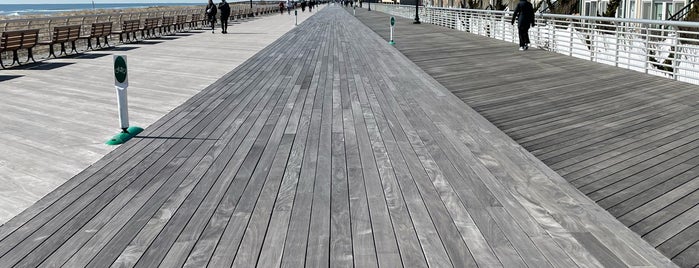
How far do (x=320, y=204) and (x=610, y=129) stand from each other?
14.6 ft

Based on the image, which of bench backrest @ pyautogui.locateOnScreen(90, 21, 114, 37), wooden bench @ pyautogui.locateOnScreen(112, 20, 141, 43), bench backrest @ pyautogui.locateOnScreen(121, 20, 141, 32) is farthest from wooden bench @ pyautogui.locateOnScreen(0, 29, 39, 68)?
bench backrest @ pyautogui.locateOnScreen(121, 20, 141, 32)

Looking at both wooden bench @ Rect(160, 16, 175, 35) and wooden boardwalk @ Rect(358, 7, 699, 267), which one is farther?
wooden bench @ Rect(160, 16, 175, 35)

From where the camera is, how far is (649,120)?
8547 millimetres

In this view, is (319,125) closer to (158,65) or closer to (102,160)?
(102,160)

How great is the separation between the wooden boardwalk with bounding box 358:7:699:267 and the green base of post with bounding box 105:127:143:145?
4.56 metres

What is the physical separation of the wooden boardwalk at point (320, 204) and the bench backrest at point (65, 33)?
426 inches

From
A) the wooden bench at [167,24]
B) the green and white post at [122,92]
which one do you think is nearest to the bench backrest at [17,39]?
the green and white post at [122,92]

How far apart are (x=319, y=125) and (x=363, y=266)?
4592 mm

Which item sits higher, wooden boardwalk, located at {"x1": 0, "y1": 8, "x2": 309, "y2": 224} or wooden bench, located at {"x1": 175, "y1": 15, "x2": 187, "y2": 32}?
wooden bench, located at {"x1": 175, "y1": 15, "x2": 187, "y2": 32}

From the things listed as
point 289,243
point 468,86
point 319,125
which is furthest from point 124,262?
point 468,86

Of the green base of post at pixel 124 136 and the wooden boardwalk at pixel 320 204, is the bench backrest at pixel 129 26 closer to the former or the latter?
the wooden boardwalk at pixel 320 204

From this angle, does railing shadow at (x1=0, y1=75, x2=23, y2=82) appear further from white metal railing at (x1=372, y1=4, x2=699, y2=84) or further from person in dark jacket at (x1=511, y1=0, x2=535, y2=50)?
person in dark jacket at (x1=511, y1=0, x2=535, y2=50)

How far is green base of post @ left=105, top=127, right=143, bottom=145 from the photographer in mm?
7465

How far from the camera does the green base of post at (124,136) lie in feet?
24.5
